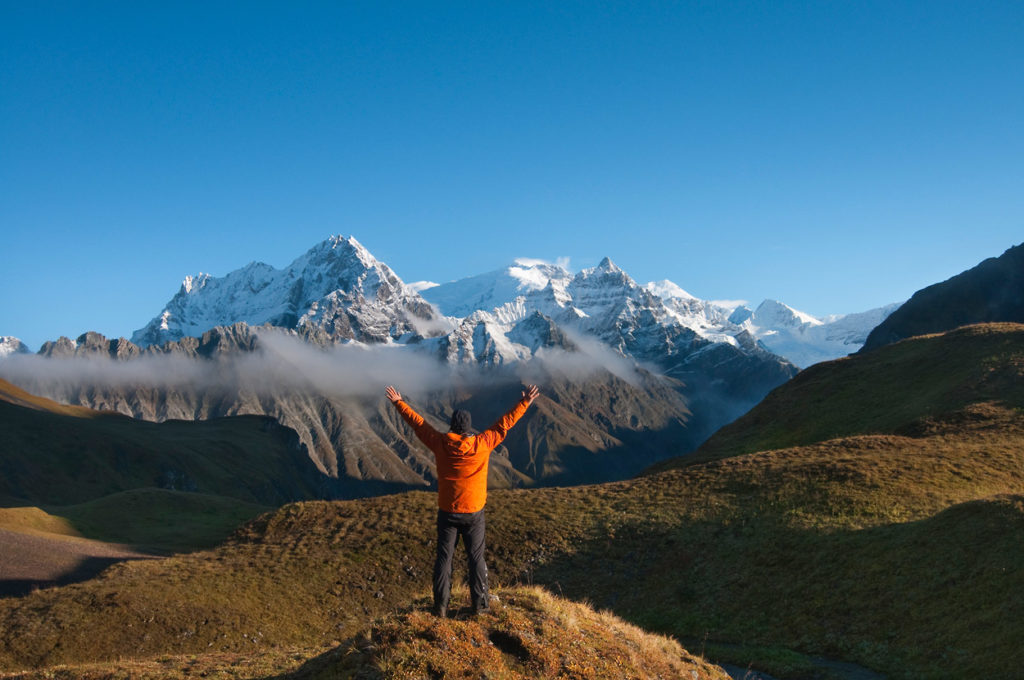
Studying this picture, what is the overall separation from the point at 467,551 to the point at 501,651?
2168 millimetres

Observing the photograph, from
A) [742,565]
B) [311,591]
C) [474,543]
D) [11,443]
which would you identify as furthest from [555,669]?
[11,443]

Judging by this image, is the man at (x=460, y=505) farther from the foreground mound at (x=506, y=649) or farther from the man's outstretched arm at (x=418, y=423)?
the foreground mound at (x=506, y=649)

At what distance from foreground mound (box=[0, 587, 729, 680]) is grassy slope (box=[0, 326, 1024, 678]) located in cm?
864

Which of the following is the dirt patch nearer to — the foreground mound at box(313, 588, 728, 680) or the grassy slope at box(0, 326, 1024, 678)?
the grassy slope at box(0, 326, 1024, 678)

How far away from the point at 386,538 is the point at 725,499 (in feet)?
64.4

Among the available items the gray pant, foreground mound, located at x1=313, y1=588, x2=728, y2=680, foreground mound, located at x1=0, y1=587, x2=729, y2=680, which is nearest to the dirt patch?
foreground mound, located at x1=0, y1=587, x2=729, y2=680

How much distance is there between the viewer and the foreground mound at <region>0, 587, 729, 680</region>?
44.2 ft

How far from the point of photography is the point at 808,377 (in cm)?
7656

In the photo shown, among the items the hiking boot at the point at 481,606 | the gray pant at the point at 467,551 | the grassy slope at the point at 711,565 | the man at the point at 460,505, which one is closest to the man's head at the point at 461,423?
the man at the point at 460,505

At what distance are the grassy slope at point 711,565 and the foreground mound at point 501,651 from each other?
28.4 feet

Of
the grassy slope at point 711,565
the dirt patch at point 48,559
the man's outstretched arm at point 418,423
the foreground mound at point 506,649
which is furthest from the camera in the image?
the dirt patch at point 48,559

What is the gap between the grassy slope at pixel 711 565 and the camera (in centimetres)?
2408

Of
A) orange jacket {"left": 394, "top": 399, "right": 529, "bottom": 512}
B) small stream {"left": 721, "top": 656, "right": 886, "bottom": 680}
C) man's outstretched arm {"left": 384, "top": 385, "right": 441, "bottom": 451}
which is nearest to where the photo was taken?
orange jacket {"left": 394, "top": 399, "right": 529, "bottom": 512}

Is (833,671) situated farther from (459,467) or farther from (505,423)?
(459,467)
